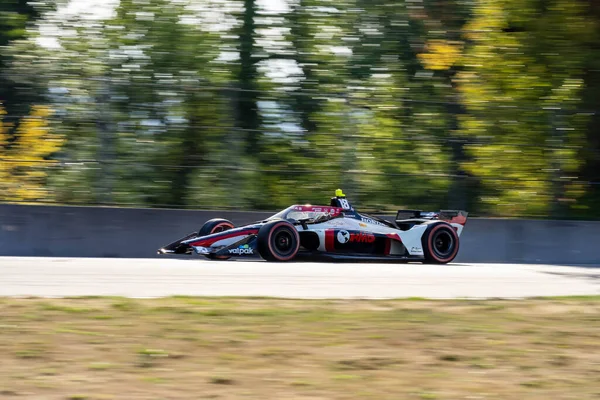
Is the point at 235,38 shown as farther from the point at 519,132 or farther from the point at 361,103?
the point at 519,132

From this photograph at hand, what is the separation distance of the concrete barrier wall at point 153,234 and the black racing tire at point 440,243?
0.77m

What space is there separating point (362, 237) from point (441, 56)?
7981 mm

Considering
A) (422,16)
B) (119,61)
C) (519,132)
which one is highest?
(422,16)

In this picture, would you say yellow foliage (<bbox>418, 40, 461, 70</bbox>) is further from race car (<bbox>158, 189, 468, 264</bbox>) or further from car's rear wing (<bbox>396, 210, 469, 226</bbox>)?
race car (<bbox>158, 189, 468, 264</bbox>)

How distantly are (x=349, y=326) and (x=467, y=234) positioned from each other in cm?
776

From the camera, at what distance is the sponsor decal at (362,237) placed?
39.7 ft

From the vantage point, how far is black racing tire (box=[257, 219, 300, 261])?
11281 mm

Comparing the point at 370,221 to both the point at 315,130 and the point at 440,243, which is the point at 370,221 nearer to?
the point at 440,243

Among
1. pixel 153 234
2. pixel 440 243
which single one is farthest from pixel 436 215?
pixel 153 234

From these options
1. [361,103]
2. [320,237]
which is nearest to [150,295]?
[320,237]

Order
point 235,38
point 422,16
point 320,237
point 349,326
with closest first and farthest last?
point 349,326 < point 320,237 < point 235,38 < point 422,16

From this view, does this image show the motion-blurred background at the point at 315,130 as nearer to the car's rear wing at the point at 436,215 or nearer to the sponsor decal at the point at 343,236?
the car's rear wing at the point at 436,215

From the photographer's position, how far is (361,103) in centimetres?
1344

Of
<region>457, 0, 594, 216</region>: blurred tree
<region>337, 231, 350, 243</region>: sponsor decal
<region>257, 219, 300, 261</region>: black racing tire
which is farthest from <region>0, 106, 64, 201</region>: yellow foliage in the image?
<region>457, 0, 594, 216</region>: blurred tree
